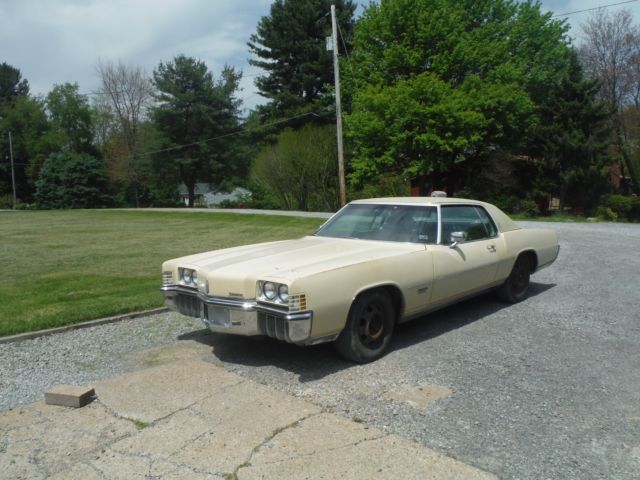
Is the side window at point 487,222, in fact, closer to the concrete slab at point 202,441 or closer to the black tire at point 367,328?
the black tire at point 367,328

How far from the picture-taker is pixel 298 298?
395 centimetres

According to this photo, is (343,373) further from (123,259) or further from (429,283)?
(123,259)

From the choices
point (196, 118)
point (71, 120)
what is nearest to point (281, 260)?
point (196, 118)

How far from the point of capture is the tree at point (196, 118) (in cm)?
5212

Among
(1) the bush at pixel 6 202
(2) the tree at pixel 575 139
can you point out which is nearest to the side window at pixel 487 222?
(2) the tree at pixel 575 139

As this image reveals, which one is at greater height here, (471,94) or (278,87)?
(278,87)

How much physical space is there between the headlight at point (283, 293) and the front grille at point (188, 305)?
1068 millimetres

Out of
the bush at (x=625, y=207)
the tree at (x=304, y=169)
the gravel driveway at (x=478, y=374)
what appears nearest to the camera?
the gravel driveway at (x=478, y=374)

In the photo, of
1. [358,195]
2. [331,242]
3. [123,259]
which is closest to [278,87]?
[358,195]

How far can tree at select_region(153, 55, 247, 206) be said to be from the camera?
171 ft

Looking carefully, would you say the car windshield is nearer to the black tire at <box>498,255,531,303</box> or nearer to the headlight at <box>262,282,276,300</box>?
the black tire at <box>498,255,531,303</box>

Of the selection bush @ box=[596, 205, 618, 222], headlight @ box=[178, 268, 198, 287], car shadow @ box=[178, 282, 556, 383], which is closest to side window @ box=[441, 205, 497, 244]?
car shadow @ box=[178, 282, 556, 383]

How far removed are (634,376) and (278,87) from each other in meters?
40.8

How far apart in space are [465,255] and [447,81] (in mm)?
23325
